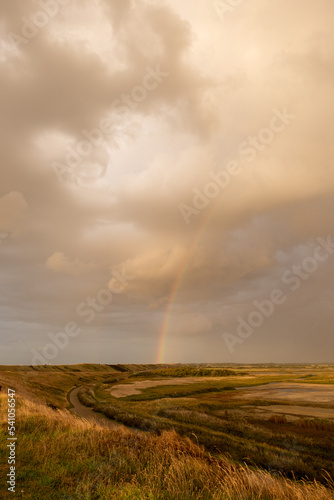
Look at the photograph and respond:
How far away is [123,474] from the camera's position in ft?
35.5

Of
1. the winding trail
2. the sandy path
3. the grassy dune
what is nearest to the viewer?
the grassy dune

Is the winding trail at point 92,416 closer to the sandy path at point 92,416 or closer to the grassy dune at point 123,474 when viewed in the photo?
the sandy path at point 92,416

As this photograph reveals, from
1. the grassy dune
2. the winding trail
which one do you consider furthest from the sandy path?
the grassy dune

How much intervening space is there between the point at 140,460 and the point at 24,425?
7898 mm

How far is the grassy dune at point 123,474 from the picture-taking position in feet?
30.1

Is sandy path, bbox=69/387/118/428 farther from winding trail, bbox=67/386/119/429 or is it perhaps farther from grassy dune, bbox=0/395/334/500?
grassy dune, bbox=0/395/334/500

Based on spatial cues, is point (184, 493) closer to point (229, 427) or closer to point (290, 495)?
point (290, 495)

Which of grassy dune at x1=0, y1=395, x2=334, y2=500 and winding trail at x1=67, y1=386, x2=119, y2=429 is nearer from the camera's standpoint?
grassy dune at x1=0, y1=395, x2=334, y2=500

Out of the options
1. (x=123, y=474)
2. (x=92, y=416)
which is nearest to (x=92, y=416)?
(x=92, y=416)

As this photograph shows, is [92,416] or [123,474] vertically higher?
[123,474]

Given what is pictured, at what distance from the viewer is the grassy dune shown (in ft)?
30.1

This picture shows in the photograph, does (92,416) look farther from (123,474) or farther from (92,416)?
(123,474)

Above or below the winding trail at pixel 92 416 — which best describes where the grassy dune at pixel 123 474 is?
above

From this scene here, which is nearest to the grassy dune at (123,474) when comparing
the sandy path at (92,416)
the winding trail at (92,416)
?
the winding trail at (92,416)
